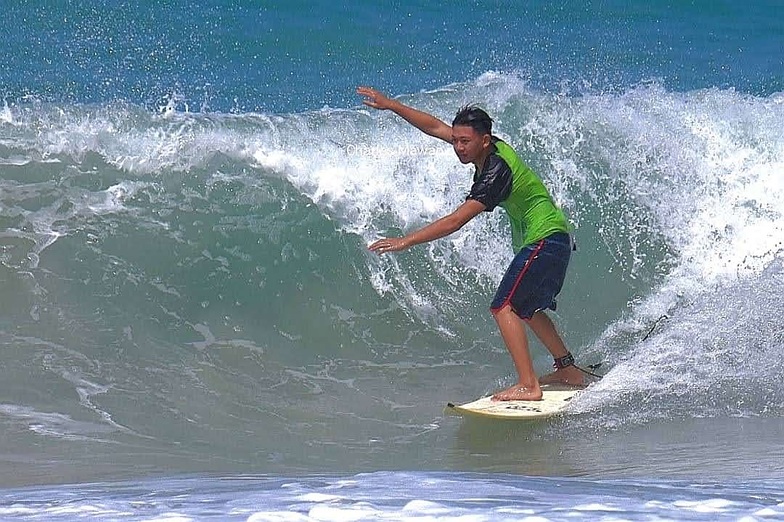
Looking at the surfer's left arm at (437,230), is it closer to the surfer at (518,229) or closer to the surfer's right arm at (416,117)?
the surfer at (518,229)

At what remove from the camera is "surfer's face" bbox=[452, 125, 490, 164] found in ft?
18.6

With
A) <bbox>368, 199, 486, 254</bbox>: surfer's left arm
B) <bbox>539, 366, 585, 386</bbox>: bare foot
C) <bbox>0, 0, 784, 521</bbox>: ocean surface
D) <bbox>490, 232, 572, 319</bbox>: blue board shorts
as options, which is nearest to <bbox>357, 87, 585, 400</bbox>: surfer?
<bbox>490, 232, 572, 319</bbox>: blue board shorts

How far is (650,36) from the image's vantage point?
613 inches

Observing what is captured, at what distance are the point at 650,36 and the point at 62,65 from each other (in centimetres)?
775

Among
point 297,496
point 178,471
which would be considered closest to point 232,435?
point 178,471

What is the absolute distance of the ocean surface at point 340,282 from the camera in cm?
462

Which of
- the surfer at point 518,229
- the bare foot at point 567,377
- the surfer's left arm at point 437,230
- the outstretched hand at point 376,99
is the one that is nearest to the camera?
the surfer's left arm at point 437,230

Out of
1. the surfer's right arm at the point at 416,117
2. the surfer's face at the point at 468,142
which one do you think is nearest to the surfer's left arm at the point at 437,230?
the surfer's face at the point at 468,142

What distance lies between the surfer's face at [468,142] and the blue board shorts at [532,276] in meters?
0.59

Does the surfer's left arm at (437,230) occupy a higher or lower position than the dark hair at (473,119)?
lower

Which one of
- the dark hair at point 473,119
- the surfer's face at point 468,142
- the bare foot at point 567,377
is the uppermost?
the dark hair at point 473,119

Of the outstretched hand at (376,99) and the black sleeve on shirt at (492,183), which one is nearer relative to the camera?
the black sleeve on shirt at (492,183)

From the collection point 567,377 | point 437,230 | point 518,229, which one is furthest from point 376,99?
point 567,377

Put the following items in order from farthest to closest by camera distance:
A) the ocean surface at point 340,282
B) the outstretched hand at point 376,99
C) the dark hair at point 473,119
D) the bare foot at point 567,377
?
the bare foot at point 567,377 → the outstretched hand at point 376,99 → the dark hair at point 473,119 → the ocean surface at point 340,282
